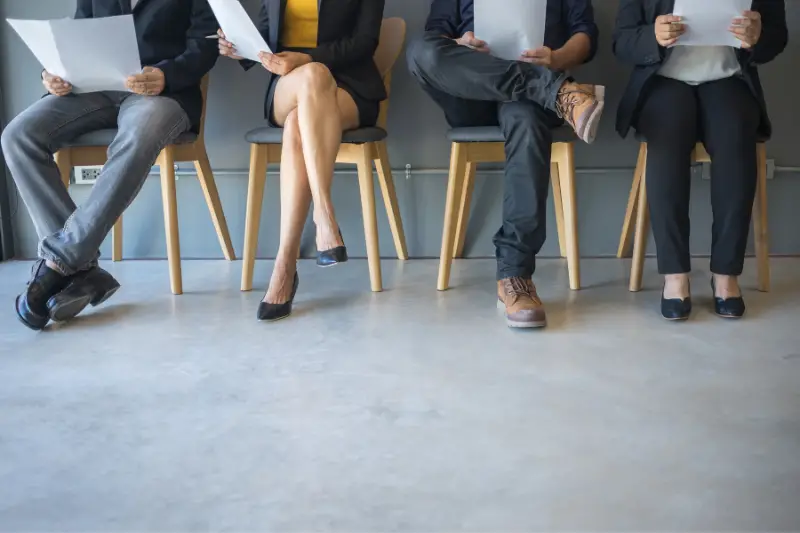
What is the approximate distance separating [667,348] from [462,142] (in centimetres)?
79

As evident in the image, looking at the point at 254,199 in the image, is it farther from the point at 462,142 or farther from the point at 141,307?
the point at 462,142

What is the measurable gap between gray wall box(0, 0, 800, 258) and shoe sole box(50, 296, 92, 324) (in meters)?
0.80

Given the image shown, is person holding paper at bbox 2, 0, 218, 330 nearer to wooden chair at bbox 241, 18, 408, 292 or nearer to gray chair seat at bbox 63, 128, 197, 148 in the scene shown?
gray chair seat at bbox 63, 128, 197, 148

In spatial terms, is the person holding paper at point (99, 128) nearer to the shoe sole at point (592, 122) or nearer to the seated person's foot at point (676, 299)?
the shoe sole at point (592, 122)

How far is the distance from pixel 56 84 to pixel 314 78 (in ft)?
2.35

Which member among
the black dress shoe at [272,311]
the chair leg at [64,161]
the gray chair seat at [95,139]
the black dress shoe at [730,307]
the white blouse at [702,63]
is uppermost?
the white blouse at [702,63]

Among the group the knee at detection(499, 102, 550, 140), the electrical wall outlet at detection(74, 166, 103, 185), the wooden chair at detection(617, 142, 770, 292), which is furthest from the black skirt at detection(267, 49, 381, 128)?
the electrical wall outlet at detection(74, 166, 103, 185)

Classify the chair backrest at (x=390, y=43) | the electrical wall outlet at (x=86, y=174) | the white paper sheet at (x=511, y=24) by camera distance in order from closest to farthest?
the white paper sheet at (x=511, y=24) < the chair backrest at (x=390, y=43) < the electrical wall outlet at (x=86, y=174)

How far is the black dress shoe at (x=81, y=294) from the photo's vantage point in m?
1.81

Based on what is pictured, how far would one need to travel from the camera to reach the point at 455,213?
2.09 meters

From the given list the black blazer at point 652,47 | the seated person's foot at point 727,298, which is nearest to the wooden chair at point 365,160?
the black blazer at point 652,47

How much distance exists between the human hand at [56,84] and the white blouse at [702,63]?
158cm

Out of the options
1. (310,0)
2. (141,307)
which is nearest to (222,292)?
(141,307)

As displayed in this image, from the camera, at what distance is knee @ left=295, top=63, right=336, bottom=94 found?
189 cm
